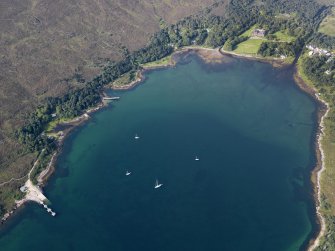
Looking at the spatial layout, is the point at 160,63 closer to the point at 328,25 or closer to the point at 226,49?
the point at 226,49

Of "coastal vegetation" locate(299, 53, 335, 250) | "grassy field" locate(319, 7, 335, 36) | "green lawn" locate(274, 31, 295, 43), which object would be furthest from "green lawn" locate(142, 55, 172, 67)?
"grassy field" locate(319, 7, 335, 36)

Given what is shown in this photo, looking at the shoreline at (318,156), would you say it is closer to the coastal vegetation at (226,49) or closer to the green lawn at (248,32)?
the coastal vegetation at (226,49)

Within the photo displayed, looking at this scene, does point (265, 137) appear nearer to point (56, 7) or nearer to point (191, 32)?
point (191, 32)

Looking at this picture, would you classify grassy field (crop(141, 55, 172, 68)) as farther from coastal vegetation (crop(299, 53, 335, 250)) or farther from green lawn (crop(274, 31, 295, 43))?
coastal vegetation (crop(299, 53, 335, 250))

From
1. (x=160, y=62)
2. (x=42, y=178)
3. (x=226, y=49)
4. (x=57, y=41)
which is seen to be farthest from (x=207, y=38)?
(x=42, y=178)

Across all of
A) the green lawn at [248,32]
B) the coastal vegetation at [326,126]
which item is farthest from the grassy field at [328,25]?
the green lawn at [248,32]

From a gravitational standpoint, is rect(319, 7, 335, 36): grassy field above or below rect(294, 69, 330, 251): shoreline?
above

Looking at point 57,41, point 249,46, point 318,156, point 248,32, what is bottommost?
point 318,156

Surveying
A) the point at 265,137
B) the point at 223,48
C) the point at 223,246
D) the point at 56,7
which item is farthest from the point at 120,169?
the point at 56,7
